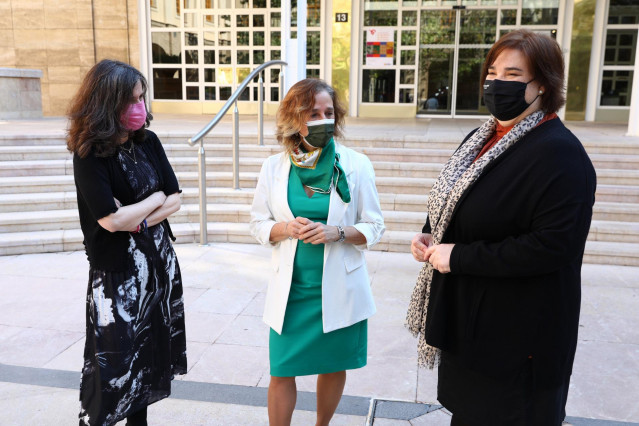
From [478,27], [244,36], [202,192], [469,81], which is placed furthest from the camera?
[244,36]

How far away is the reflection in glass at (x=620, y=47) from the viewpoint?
38.6 ft

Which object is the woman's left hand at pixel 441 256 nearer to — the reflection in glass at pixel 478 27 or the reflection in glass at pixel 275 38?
the reflection in glass at pixel 478 27

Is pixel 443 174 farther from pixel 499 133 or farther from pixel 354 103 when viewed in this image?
pixel 354 103

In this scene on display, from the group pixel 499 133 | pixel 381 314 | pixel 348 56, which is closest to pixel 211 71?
pixel 348 56

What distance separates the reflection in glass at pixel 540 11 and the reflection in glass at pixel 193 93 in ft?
25.3

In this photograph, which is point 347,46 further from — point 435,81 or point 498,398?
point 498,398

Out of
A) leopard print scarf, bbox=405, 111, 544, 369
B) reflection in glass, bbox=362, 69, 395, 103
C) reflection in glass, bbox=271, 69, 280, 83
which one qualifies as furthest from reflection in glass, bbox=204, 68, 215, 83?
leopard print scarf, bbox=405, 111, 544, 369

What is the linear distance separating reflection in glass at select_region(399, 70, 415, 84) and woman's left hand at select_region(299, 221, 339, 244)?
1104cm

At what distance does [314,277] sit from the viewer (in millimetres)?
2389

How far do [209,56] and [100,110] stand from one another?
1210 centimetres

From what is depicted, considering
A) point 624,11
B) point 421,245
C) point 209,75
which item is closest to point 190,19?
point 209,75

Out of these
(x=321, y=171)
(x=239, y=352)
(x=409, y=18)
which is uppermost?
(x=409, y=18)

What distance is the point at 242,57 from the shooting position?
44.5 ft

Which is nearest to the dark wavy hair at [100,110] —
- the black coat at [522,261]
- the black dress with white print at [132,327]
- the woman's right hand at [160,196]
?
the black dress with white print at [132,327]
